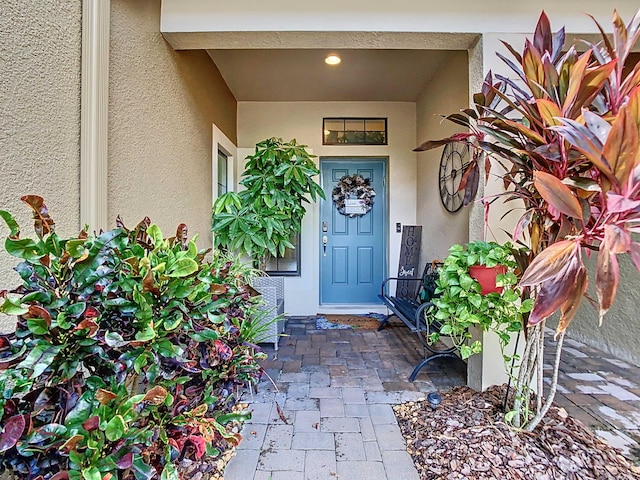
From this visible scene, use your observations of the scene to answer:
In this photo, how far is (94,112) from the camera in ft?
5.13

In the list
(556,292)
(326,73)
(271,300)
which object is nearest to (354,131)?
(326,73)

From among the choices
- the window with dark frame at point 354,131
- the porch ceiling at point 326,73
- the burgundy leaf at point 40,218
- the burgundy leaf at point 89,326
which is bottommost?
the burgundy leaf at point 89,326

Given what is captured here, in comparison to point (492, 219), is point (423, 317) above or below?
below

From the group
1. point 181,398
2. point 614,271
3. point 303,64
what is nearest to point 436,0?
point 303,64

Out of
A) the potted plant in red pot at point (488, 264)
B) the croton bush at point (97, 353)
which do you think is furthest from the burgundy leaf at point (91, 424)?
the potted plant in red pot at point (488, 264)

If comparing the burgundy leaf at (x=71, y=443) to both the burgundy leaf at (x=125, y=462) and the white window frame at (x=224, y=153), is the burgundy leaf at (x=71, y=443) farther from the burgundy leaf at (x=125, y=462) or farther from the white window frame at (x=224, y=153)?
the white window frame at (x=224, y=153)

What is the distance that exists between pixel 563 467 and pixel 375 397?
3.46 ft

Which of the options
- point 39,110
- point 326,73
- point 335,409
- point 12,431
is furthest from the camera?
point 326,73

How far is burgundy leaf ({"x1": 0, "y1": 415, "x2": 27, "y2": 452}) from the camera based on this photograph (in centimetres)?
75

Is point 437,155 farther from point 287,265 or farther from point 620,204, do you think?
point 620,204

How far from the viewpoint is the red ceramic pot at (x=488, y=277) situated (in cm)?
179

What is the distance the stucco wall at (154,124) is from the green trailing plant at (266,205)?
23 centimetres

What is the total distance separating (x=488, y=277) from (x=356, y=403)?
1.13 metres

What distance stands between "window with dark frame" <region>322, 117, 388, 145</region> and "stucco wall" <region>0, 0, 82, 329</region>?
336 cm
